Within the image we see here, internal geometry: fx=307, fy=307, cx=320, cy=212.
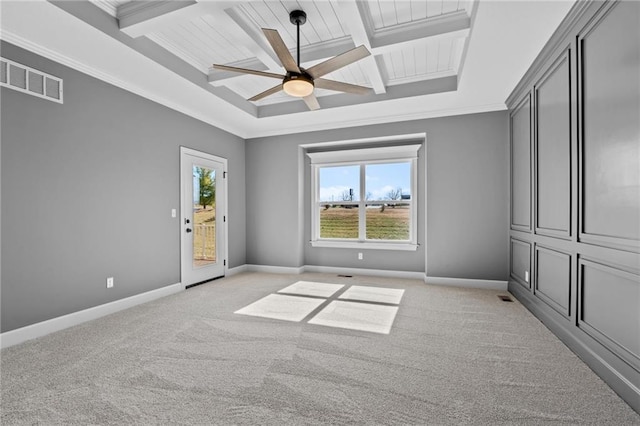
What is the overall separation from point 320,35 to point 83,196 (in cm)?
304

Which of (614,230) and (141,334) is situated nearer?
(614,230)

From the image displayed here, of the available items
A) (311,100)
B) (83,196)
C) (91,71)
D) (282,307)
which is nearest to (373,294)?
(282,307)

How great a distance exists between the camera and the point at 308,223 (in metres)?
6.00

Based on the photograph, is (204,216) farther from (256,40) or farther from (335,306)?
(256,40)

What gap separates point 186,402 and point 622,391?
2717 mm

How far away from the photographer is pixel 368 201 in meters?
5.68

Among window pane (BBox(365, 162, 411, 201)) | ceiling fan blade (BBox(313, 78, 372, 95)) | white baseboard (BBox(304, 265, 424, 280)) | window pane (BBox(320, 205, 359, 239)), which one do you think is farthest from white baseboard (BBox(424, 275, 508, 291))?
ceiling fan blade (BBox(313, 78, 372, 95))

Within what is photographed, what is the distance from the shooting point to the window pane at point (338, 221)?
229 inches

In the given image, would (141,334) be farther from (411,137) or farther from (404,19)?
(411,137)

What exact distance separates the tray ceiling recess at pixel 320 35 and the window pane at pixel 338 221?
7.45 ft

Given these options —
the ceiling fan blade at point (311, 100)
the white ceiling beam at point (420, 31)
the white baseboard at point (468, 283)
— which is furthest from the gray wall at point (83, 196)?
the white baseboard at point (468, 283)

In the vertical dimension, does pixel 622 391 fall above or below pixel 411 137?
below

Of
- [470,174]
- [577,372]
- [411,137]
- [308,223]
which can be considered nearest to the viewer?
[577,372]

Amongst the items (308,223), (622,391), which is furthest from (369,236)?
(622,391)
